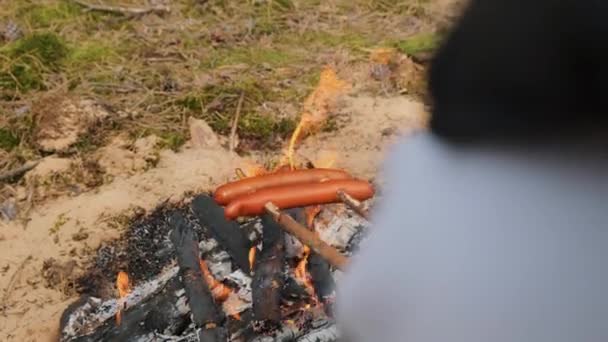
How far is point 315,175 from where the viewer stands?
15.5ft

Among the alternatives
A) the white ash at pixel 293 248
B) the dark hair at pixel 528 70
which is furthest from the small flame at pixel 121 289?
the dark hair at pixel 528 70

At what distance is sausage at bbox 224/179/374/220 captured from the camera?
4.36 m

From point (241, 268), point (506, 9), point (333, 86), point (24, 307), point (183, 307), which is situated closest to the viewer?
point (506, 9)

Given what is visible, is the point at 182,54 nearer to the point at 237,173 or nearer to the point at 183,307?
the point at 237,173

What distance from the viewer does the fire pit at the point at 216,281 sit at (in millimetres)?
3906

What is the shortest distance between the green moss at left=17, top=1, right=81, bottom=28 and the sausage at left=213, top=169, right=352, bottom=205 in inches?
200

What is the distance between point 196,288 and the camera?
4.07m

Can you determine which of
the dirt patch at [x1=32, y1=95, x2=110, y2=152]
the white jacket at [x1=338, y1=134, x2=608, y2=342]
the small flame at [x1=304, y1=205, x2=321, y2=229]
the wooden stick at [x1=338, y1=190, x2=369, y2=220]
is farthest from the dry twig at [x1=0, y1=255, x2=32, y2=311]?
the white jacket at [x1=338, y1=134, x2=608, y2=342]

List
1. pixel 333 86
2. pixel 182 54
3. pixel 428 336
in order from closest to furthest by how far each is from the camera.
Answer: pixel 428 336, pixel 333 86, pixel 182 54

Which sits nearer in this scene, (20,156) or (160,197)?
(160,197)

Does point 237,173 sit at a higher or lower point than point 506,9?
lower

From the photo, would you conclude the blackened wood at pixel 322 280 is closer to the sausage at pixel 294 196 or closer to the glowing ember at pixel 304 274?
the glowing ember at pixel 304 274

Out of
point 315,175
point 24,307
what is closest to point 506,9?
point 315,175

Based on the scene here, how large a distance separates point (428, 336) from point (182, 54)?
6.79m
